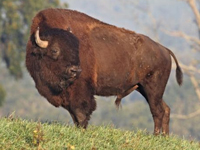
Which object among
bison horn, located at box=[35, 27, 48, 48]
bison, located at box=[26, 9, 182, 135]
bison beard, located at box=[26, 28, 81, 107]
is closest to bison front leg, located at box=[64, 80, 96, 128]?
bison, located at box=[26, 9, 182, 135]

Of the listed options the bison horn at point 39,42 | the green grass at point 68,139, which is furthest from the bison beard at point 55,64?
the green grass at point 68,139

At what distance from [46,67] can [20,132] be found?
2.65 m

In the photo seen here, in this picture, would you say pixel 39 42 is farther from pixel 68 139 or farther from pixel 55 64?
pixel 68 139

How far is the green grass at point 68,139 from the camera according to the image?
587 centimetres

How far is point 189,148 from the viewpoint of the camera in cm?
741

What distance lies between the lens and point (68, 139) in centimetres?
629

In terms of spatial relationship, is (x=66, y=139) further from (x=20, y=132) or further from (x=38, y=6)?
(x=38, y=6)

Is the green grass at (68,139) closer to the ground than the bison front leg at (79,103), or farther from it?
farther from it

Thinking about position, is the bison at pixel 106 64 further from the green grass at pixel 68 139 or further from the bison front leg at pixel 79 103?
the green grass at pixel 68 139

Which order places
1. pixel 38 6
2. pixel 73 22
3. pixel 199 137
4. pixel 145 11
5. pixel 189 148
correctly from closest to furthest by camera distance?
pixel 189 148 < pixel 73 22 < pixel 145 11 < pixel 38 6 < pixel 199 137

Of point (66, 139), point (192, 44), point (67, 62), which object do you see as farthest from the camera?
point (192, 44)

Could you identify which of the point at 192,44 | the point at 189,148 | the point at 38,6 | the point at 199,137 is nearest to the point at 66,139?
the point at 189,148

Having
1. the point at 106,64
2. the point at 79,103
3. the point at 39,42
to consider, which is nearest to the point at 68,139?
the point at 79,103

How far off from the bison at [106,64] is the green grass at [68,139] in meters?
1.18
